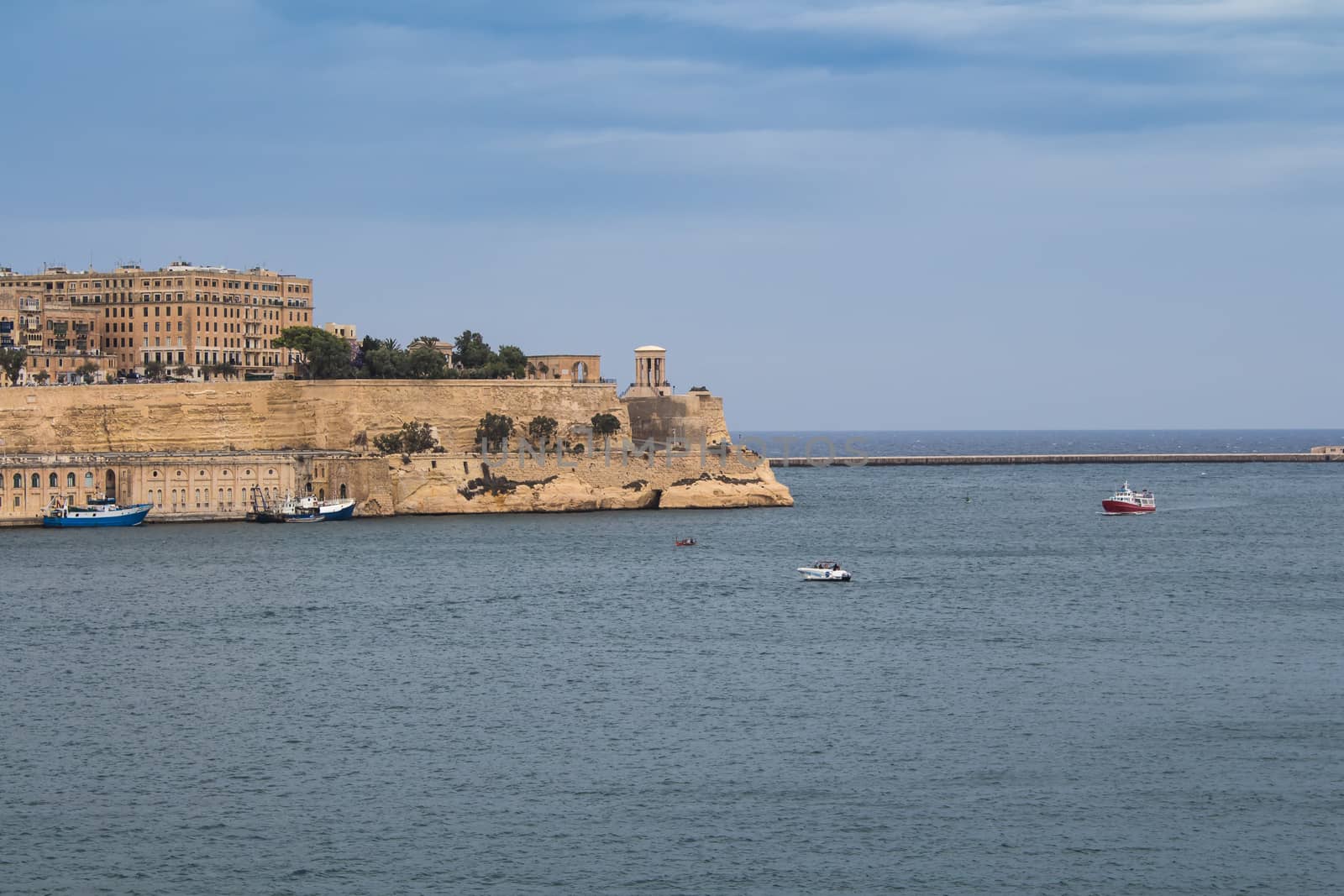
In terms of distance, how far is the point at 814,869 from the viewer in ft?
85.0

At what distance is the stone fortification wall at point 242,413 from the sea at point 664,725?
2283cm

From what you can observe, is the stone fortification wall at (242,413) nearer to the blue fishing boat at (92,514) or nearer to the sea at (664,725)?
the blue fishing boat at (92,514)

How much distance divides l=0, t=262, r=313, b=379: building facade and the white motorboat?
57144mm

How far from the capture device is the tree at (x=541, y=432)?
8900cm

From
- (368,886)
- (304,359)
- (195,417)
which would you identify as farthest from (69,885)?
(304,359)

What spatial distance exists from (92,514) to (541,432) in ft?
73.1

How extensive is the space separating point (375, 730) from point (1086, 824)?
1393 centimetres

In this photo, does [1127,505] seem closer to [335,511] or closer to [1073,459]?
[335,511]

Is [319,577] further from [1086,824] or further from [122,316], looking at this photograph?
[122,316]

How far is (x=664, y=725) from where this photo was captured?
34562 millimetres

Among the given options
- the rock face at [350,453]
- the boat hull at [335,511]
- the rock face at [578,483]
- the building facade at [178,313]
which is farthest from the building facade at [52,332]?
the rock face at [578,483]

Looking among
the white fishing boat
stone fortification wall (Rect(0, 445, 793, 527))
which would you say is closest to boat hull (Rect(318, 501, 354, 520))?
the white fishing boat

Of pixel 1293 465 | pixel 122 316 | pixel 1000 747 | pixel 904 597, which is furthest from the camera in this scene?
pixel 1293 465

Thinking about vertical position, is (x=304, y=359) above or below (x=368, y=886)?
above
